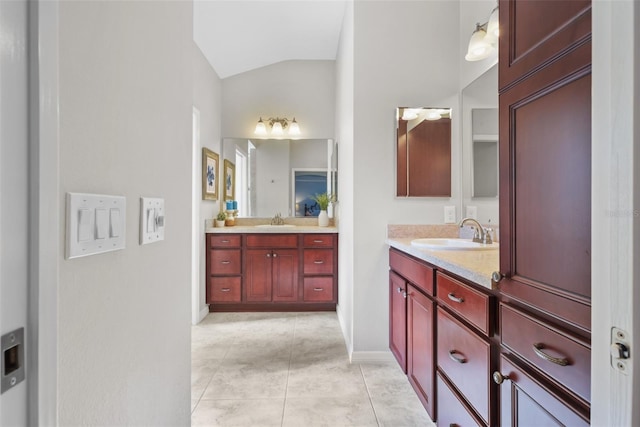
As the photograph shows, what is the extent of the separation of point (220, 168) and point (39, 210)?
11.3 ft

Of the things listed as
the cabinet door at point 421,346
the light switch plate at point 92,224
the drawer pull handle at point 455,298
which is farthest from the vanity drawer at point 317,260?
the light switch plate at point 92,224

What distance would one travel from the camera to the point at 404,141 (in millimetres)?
2289

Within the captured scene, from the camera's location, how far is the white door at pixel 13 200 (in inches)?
13.5

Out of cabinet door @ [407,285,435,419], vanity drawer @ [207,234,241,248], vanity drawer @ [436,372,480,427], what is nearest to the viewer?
vanity drawer @ [436,372,480,427]

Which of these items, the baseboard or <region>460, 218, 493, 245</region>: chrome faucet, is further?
the baseboard

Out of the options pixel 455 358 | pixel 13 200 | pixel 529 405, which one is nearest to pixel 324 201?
pixel 455 358

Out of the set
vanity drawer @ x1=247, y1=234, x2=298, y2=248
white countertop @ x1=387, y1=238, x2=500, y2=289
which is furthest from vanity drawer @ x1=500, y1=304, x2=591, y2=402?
vanity drawer @ x1=247, y1=234, x2=298, y2=248

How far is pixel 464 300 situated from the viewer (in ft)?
4.03

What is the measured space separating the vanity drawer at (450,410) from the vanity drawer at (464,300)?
0.34m

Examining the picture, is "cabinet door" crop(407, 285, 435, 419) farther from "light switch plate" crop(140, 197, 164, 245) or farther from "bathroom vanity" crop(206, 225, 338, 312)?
"bathroom vanity" crop(206, 225, 338, 312)

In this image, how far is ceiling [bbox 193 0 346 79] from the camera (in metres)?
2.71

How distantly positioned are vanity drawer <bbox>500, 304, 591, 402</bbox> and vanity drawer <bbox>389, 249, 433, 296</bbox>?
573 millimetres

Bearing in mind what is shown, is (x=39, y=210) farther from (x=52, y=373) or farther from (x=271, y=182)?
(x=271, y=182)

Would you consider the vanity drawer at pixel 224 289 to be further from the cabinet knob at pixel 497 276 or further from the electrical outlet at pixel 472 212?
the cabinet knob at pixel 497 276
